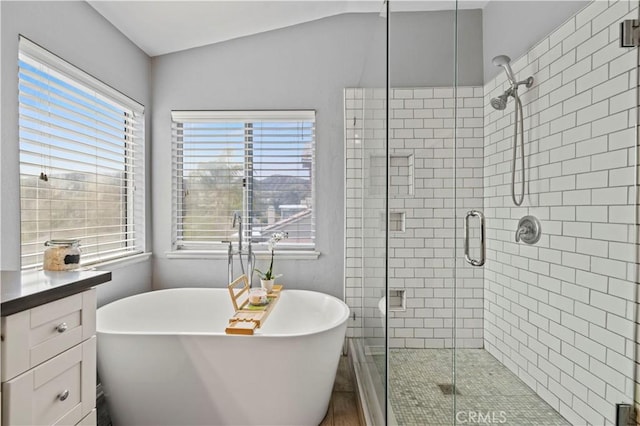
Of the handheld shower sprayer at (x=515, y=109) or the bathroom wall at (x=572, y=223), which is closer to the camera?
the bathroom wall at (x=572, y=223)

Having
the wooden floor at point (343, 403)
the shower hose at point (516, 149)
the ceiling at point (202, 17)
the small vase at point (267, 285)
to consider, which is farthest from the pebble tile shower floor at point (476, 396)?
the ceiling at point (202, 17)

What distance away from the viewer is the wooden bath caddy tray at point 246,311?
1.77m

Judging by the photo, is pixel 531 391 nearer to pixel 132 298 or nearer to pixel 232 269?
pixel 232 269

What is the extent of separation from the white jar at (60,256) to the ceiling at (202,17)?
1.57 metres

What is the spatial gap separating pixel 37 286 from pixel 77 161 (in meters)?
1.21

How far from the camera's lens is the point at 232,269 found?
105 inches

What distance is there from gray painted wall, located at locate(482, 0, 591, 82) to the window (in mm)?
1742

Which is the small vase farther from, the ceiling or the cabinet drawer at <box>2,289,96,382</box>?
→ the ceiling

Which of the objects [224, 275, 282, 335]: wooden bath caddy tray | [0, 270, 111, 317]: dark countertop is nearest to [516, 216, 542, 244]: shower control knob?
[224, 275, 282, 335]: wooden bath caddy tray

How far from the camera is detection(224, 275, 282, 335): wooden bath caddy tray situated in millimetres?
1772

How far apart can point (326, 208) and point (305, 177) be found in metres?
0.32

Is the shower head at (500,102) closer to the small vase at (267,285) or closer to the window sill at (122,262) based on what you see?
the small vase at (267,285)

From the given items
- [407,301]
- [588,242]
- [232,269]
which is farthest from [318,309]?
[588,242]

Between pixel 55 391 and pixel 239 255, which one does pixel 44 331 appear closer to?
pixel 55 391
